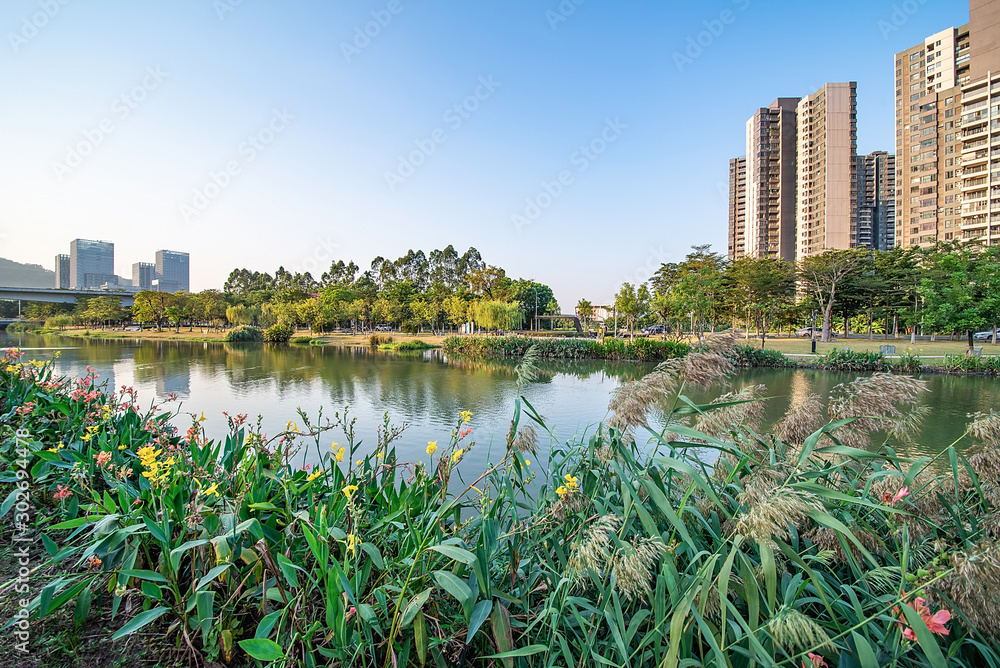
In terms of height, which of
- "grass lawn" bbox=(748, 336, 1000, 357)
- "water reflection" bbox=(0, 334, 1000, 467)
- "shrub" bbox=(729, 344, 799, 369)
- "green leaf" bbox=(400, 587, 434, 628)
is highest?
"green leaf" bbox=(400, 587, 434, 628)

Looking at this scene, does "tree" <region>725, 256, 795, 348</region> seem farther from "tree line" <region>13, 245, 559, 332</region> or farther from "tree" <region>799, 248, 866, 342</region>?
"tree line" <region>13, 245, 559, 332</region>

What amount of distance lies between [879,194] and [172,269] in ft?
580

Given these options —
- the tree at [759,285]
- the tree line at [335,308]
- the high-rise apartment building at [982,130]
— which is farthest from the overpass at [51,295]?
A: the high-rise apartment building at [982,130]

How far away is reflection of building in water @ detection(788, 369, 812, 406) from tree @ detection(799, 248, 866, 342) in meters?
19.4

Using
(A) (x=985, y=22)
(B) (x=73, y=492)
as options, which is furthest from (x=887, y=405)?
(A) (x=985, y=22)

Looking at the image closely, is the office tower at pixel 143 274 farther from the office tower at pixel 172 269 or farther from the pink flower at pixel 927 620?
the pink flower at pixel 927 620

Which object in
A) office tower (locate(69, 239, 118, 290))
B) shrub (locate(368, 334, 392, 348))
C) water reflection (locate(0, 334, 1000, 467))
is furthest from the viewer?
office tower (locate(69, 239, 118, 290))

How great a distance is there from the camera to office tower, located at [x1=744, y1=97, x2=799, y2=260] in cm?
7938

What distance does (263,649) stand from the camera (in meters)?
1.36

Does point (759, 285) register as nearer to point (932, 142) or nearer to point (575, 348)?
point (575, 348)

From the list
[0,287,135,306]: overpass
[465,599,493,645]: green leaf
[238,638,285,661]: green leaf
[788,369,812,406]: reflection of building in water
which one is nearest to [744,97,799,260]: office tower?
[788,369,812,406]: reflection of building in water

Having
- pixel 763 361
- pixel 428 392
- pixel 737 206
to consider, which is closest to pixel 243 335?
pixel 428 392

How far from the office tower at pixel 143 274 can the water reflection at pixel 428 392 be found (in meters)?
128

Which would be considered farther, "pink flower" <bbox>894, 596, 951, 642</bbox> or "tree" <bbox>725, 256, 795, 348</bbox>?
"tree" <bbox>725, 256, 795, 348</bbox>
